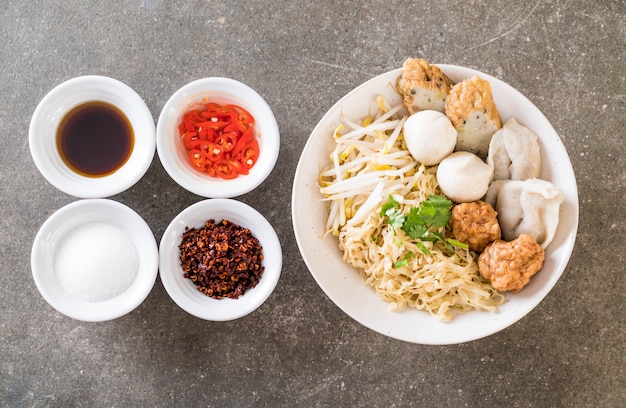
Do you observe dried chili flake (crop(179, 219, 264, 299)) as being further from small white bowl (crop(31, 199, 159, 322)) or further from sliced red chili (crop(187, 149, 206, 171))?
sliced red chili (crop(187, 149, 206, 171))

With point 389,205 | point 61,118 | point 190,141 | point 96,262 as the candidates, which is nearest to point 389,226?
point 389,205

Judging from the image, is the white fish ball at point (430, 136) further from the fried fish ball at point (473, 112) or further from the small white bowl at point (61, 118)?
the small white bowl at point (61, 118)

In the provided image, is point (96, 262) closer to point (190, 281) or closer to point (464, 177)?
point (190, 281)

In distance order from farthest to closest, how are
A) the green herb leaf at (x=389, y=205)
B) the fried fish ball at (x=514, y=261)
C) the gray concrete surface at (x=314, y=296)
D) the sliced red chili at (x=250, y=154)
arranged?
the gray concrete surface at (x=314, y=296) → the sliced red chili at (x=250, y=154) → the green herb leaf at (x=389, y=205) → the fried fish ball at (x=514, y=261)

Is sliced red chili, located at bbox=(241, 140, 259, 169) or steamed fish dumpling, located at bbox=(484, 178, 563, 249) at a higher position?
steamed fish dumpling, located at bbox=(484, 178, 563, 249)

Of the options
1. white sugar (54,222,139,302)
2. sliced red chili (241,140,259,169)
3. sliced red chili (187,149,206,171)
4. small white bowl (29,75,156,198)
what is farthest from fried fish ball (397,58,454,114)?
white sugar (54,222,139,302)

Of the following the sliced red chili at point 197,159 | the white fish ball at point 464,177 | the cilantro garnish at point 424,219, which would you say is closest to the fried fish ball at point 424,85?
the white fish ball at point 464,177

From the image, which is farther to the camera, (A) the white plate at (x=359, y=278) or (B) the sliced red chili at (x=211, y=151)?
(B) the sliced red chili at (x=211, y=151)
